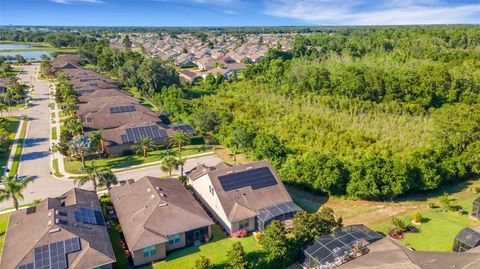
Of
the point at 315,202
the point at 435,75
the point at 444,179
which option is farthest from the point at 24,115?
the point at 435,75

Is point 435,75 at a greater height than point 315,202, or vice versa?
point 435,75

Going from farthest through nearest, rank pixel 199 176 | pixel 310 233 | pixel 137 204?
1. pixel 199 176
2. pixel 137 204
3. pixel 310 233

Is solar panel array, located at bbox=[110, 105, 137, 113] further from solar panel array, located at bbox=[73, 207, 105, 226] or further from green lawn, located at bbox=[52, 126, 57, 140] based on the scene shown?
solar panel array, located at bbox=[73, 207, 105, 226]

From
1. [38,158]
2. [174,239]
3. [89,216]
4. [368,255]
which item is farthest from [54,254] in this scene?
[38,158]

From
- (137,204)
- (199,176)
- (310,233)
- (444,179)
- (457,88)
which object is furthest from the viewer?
(457,88)

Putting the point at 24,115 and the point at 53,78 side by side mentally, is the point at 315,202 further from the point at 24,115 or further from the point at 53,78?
the point at 53,78

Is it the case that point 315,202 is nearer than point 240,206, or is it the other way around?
point 240,206

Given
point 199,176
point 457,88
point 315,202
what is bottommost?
point 315,202
